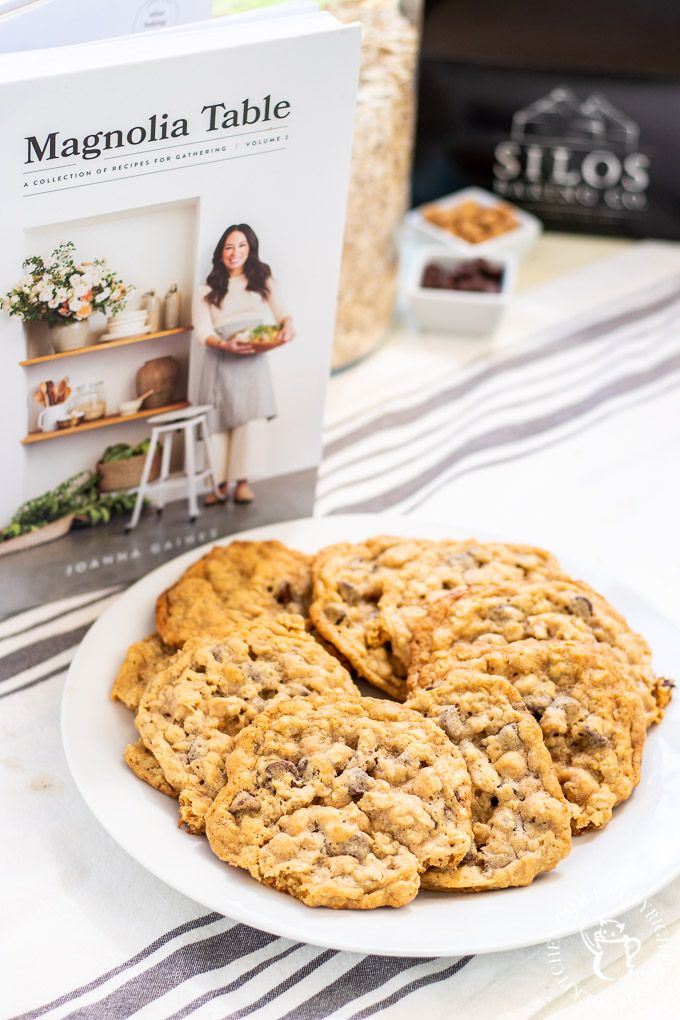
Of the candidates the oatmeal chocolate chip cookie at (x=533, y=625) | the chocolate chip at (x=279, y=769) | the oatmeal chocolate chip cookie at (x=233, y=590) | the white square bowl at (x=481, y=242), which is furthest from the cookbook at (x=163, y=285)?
the white square bowl at (x=481, y=242)

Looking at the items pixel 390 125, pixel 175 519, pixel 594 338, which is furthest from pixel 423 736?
pixel 594 338

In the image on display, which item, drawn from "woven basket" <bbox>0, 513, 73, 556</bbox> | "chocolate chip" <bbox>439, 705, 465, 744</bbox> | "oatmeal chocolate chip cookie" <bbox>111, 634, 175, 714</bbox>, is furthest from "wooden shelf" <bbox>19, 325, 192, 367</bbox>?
"chocolate chip" <bbox>439, 705, 465, 744</bbox>

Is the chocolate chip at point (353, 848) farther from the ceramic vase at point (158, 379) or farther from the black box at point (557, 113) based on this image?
the black box at point (557, 113)

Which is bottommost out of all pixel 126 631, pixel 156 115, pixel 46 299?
pixel 126 631

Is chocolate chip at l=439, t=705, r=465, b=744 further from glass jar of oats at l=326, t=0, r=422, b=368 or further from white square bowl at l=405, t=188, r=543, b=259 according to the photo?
white square bowl at l=405, t=188, r=543, b=259

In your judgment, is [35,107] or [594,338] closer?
[35,107]

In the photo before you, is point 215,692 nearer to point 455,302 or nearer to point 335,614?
point 335,614

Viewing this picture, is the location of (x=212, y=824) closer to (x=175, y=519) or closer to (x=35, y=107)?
(x=175, y=519)
